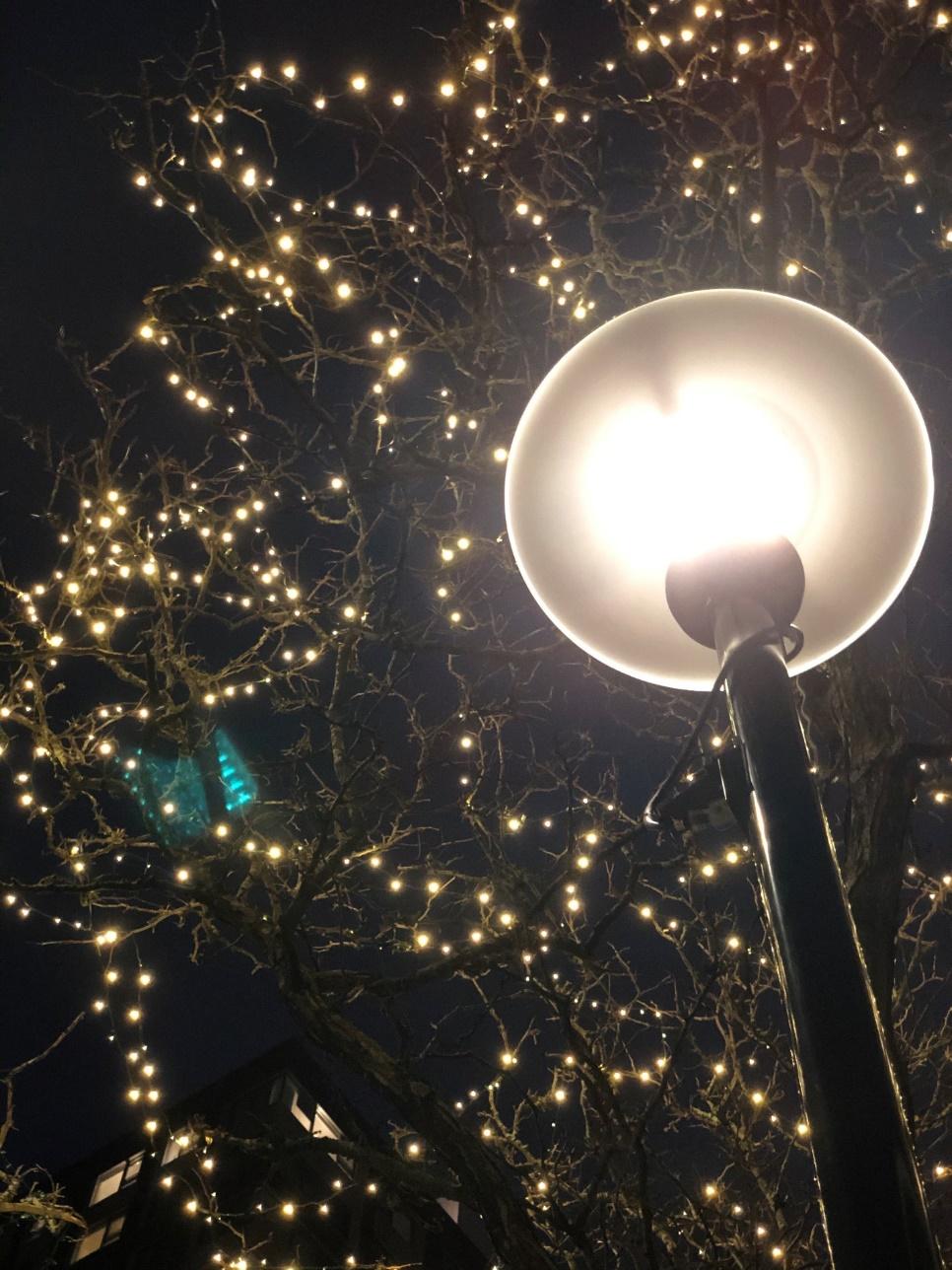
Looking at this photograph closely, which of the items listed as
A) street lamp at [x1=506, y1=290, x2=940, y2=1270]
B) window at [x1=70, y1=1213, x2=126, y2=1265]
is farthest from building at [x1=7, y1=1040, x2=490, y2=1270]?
street lamp at [x1=506, y1=290, x2=940, y2=1270]

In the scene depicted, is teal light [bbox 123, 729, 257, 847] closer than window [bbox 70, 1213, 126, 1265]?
Yes

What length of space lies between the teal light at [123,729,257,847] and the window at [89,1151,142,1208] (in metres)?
14.2

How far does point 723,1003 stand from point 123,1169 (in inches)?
577

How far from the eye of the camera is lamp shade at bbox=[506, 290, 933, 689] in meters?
Result: 1.84

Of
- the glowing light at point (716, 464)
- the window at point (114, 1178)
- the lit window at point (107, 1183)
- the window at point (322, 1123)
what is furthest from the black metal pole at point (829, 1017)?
the window at point (322, 1123)

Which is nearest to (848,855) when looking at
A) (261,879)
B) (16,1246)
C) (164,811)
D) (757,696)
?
(757,696)

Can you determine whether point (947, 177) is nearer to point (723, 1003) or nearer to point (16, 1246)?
point (723, 1003)

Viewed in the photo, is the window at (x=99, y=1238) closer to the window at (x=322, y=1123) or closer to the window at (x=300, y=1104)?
the window at (x=300, y=1104)

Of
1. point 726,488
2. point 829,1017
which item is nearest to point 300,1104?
point 726,488

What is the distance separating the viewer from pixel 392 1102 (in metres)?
3.95

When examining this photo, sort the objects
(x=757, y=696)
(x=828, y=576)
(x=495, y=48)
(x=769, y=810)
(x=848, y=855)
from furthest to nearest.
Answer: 1. (x=495, y=48)
2. (x=848, y=855)
3. (x=828, y=576)
4. (x=757, y=696)
5. (x=769, y=810)

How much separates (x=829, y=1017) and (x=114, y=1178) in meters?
19.8

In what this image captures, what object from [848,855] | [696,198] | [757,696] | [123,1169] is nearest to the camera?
[757,696]

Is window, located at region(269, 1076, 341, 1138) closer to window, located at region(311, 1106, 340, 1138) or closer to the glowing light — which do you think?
window, located at region(311, 1106, 340, 1138)
